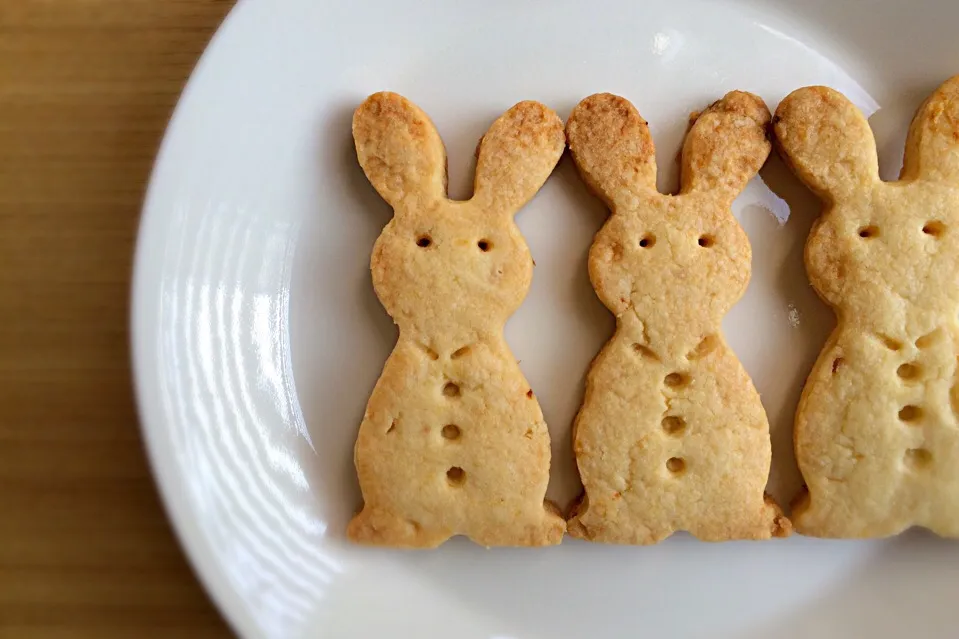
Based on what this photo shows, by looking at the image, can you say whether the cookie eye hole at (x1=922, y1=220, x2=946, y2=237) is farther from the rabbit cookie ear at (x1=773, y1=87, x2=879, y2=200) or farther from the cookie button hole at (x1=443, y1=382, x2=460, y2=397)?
the cookie button hole at (x1=443, y1=382, x2=460, y2=397)

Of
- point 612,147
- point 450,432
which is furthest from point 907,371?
point 450,432

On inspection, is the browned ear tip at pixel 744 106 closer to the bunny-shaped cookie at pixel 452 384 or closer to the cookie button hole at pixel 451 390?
the bunny-shaped cookie at pixel 452 384

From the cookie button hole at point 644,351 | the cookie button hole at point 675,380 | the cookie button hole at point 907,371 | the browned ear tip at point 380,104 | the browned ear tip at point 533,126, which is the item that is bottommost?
the cookie button hole at point 675,380

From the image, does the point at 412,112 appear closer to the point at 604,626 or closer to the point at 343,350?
the point at 343,350

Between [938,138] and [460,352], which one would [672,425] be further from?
[938,138]

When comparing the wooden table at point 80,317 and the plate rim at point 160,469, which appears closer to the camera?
the plate rim at point 160,469

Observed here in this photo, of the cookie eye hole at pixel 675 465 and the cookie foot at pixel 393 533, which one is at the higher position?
the cookie eye hole at pixel 675 465

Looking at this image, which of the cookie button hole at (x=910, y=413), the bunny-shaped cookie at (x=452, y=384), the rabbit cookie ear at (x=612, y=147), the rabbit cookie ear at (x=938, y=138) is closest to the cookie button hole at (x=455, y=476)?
the bunny-shaped cookie at (x=452, y=384)

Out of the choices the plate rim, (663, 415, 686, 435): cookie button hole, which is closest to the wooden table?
the plate rim
